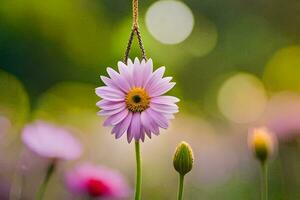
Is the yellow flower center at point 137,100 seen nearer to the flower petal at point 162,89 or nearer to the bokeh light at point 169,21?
the flower petal at point 162,89

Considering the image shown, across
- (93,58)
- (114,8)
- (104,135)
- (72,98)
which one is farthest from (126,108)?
(114,8)

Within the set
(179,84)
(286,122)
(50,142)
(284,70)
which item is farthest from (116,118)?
(284,70)

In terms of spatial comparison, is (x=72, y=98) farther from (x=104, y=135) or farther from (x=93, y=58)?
(x=104, y=135)

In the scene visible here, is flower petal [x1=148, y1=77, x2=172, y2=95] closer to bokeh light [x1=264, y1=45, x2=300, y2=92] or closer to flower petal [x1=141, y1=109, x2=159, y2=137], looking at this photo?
flower petal [x1=141, y1=109, x2=159, y2=137]

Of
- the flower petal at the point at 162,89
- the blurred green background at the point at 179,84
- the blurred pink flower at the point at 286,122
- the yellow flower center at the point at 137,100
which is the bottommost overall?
the yellow flower center at the point at 137,100

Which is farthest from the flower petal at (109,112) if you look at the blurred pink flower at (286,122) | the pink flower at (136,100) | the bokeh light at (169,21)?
the bokeh light at (169,21)
